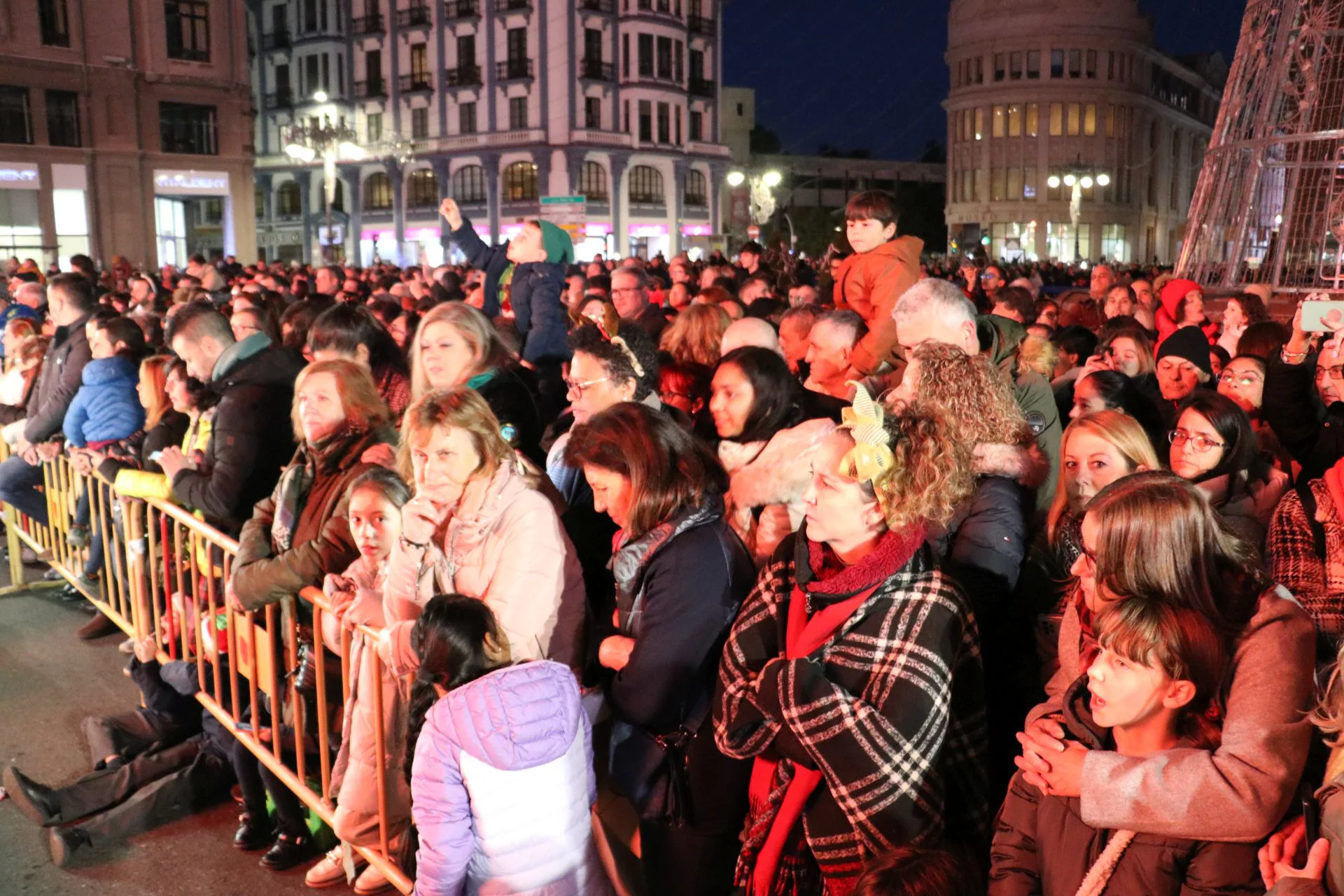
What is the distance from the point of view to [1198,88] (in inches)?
3593

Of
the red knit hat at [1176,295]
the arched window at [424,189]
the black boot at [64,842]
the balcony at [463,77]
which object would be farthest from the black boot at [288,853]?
the arched window at [424,189]

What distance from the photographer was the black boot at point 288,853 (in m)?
4.64

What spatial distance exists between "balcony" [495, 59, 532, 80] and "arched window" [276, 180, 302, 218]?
16.0 m

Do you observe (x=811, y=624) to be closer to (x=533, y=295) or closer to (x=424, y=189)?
(x=533, y=295)

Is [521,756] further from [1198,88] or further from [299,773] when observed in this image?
[1198,88]

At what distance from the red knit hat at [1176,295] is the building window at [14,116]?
118ft

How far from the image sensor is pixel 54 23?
113ft

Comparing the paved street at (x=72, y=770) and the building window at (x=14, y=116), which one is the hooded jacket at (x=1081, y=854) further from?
the building window at (x=14, y=116)

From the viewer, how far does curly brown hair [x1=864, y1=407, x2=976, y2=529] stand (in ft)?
9.37

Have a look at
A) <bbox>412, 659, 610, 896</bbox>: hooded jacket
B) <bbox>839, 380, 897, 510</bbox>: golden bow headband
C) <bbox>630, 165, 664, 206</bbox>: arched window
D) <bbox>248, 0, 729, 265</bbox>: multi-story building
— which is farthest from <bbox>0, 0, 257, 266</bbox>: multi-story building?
<bbox>839, 380, 897, 510</bbox>: golden bow headband

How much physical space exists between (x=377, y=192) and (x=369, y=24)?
862cm

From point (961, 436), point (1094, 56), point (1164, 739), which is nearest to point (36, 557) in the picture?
point (961, 436)

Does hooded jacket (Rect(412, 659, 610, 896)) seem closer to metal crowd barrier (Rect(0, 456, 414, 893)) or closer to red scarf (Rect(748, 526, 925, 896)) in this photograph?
red scarf (Rect(748, 526, 925, 896))

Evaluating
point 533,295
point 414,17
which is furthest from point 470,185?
point 533,295
